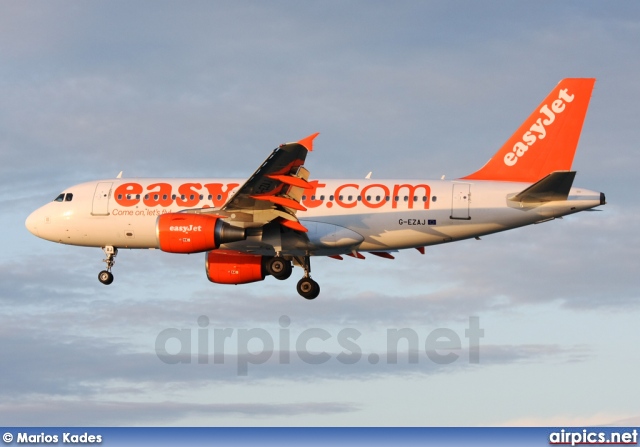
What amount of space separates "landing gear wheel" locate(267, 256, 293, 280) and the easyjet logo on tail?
36.5 ft

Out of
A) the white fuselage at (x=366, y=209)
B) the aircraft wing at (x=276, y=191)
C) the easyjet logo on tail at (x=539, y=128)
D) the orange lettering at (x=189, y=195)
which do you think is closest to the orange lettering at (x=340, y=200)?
the white fuselage at (x=366, y=209)

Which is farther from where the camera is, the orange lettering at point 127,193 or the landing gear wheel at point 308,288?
the orange lettering at point 127,193

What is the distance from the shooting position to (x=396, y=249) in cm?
5084

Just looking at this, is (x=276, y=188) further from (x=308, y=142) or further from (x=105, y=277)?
(x=105, y=277)

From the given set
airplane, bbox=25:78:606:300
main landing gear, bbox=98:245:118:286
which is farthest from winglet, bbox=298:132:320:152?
main landing gear, bbox=98:245:118:286

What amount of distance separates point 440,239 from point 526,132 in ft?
22.0

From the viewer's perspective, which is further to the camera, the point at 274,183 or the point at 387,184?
the point at 387,184

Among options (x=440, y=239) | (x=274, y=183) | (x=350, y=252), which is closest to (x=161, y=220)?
(x=274, y=183)

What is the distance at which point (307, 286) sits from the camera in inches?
2048

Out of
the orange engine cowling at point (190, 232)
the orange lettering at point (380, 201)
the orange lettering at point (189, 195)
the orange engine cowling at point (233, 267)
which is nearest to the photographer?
Result: the orange engine cowling at point (190, 232)

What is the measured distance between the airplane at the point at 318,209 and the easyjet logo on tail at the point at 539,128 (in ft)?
0.15

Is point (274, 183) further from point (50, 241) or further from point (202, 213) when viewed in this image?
point (50, 241)

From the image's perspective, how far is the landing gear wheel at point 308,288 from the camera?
52031mm

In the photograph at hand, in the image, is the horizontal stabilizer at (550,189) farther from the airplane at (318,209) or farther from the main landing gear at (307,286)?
the main landing gear at (307,286)
